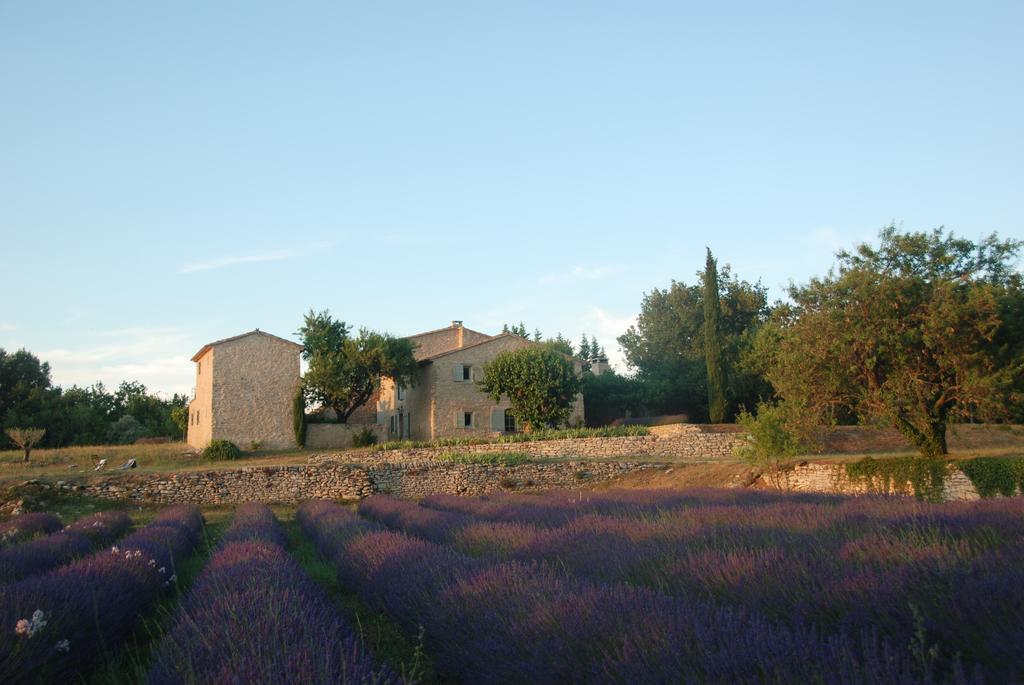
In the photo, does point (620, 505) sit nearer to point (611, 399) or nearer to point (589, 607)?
point (589, 607)

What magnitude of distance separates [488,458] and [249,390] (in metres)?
11.0

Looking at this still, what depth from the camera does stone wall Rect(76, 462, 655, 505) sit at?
21.1 m

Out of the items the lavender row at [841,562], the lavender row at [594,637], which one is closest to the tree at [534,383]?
the lavender row at [841,562]

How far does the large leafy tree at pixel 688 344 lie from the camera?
3672 cm

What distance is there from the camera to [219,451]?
88.6ft

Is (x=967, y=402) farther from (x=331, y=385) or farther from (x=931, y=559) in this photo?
(x=331, y=385)

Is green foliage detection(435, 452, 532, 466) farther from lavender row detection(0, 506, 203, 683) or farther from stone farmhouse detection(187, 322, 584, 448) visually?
lavender row detection(0, 506, 203, 683)

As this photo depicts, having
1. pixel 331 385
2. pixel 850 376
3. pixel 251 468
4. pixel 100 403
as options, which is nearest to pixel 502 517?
pixel 850 376

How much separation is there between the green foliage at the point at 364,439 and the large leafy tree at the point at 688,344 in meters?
15.0

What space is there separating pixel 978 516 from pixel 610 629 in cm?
465

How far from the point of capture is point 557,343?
36.2m

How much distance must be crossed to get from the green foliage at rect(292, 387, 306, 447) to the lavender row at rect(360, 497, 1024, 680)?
22.2 meters

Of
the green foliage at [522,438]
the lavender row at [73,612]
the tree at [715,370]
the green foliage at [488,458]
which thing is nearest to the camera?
the lavender row at [73,612]

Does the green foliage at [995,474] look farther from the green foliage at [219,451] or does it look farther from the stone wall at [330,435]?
the green foliage at [219,451]
